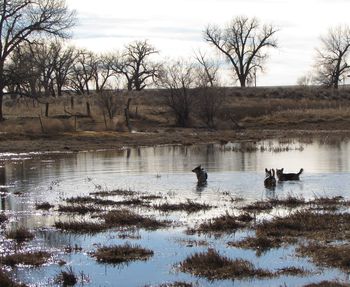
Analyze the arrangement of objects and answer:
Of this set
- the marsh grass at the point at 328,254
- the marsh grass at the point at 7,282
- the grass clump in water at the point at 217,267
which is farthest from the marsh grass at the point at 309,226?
the marsh grass at the point at 7,282

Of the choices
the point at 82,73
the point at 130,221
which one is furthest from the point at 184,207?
the point at 82,73

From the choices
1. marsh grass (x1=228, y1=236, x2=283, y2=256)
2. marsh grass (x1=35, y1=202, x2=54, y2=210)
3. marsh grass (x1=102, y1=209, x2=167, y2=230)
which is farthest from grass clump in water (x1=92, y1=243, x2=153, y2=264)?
marsh grass (x1=35, y1=202, x2=54, y2=210)

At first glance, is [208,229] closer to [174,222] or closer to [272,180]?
[174,222]

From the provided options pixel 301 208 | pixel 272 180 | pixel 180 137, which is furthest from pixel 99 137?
pixel 301 208

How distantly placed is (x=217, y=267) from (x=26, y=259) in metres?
3.06

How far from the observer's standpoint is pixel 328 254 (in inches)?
388

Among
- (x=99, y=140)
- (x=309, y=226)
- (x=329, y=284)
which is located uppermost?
(x=99, y=140)

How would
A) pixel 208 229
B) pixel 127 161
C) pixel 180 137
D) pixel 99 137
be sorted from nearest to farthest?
1. pixel 208 229
2. pixel 127 161
3. pixel 99 137
4. pixel 180 137

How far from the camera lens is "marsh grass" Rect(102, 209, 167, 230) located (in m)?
12.8

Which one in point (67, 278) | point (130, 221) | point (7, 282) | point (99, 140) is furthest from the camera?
point (99, 140)

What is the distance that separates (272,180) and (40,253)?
9.83m

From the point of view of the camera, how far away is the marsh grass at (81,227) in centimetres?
1242

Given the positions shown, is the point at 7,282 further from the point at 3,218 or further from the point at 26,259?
the point at 3,218

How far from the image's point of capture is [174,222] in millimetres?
13141
